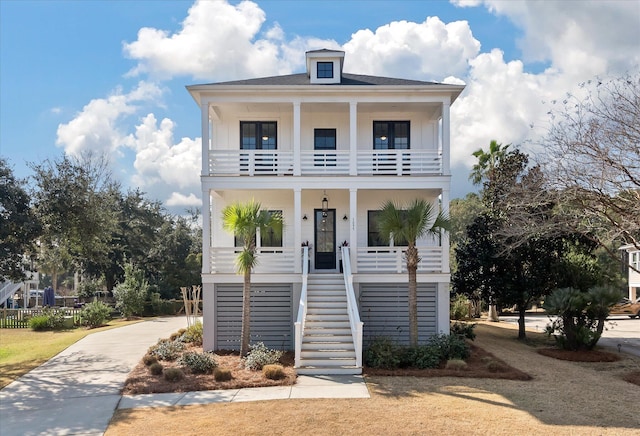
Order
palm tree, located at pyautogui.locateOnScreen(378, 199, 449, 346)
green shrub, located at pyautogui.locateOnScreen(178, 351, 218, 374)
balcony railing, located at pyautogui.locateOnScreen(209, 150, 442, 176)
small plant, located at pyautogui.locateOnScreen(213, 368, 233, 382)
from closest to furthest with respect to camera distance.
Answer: small plant, located at pyautogui.locateOnScreen(213, 368, 233, 382) < green shrub, located at pyautogui.locateOnScreen(178, 351, 218, 374) < palm tree, located at pyautogui.locateOnScreen(378, 199, 449, 346) < balcony railing, located at pyautogui.locateOnScreen(209, 150, 442, 176)

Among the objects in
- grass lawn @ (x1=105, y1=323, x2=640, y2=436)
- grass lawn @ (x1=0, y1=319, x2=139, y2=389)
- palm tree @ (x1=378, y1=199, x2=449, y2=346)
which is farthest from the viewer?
grass lawn @ (x1=0, y1=319, x2=139, y2=389)

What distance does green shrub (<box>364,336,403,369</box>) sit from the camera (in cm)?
1527

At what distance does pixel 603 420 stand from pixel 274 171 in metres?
13.2

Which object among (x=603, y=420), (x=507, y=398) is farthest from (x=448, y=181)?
(x=603, y=420)

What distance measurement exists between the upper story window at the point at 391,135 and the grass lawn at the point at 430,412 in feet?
32.9

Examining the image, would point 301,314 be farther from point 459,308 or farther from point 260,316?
point 459,308

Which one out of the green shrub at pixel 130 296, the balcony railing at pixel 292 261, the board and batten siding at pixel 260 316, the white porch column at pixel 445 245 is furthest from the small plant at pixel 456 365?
the green shrub at pixel 130 296

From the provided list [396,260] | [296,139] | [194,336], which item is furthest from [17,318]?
[396,260]

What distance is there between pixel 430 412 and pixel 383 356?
4458 mm

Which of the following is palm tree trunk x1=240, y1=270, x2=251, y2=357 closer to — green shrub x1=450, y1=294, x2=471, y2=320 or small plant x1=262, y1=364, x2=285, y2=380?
small plant x1=262, y1=364, x2=285, y2=380

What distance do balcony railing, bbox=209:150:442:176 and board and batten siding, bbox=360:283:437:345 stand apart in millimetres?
4132

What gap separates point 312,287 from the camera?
1869cm

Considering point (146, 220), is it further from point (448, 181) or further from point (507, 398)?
point (507, 398)

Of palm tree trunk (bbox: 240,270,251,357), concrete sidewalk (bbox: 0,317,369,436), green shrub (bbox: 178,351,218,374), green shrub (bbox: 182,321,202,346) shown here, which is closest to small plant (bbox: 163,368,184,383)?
green shrub (bbox: 178,351,218,374)
